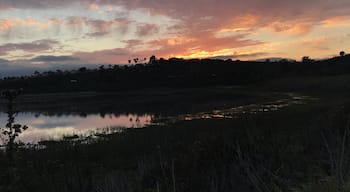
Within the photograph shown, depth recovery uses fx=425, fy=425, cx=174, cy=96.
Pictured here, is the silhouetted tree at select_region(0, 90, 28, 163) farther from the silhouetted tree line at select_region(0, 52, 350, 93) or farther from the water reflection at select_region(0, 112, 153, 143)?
the silhouetted tree line at select_region(0, 52, 350, 93)

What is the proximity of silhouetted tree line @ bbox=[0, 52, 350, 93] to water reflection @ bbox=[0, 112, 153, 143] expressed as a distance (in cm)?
5037

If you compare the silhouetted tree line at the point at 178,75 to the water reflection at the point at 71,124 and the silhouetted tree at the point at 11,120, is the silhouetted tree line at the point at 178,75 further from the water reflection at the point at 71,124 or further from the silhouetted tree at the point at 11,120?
the silhouetted tree at the point at 11,120

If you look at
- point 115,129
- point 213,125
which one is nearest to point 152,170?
point 213,125

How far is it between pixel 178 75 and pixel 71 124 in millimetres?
70520

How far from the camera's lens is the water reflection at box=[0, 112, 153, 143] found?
26500 mm

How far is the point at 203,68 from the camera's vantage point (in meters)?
112

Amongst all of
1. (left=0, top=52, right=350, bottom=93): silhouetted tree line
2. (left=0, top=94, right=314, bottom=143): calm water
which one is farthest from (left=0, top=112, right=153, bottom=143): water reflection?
(left=0, top=52, right=350, bottom=93): silhouetted tree line

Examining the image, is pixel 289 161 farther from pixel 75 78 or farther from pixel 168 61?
pixel 168 61

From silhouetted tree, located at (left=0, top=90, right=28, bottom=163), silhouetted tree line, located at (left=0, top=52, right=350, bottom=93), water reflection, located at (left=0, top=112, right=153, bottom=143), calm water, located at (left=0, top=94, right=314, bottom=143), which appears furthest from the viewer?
silhouetted tree line, located at (left=0, top=52, right=350, bottom=93)

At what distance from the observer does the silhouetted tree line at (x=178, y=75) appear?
297 ft

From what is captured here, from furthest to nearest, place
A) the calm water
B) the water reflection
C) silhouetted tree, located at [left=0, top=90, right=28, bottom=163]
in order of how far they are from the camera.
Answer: the calm water → the water reflection → silhouetted tree, located at [left=0, top=90, right=28, bottom=163]

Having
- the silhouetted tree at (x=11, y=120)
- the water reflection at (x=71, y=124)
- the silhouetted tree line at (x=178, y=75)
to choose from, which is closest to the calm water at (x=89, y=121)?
the water reflection at (x=71, y=124)

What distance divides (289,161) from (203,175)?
141cm

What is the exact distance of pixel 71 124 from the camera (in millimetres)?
31859
